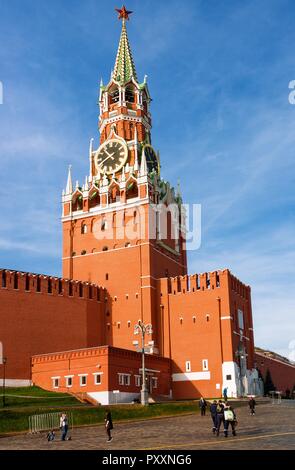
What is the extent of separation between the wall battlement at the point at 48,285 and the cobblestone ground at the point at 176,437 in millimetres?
25163

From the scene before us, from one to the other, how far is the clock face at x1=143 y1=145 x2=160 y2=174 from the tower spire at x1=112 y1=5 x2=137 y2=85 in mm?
9811

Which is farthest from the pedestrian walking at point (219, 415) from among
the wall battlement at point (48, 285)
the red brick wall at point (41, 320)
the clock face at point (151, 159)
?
the clock face at point (151, 159)

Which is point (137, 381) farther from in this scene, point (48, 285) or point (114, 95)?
point (114, 95)

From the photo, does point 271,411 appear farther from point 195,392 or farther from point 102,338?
point 102,338

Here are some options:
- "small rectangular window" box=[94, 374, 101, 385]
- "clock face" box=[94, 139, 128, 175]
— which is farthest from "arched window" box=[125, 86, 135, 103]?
"small rectangular window" box=[94, 374, 101, 385]

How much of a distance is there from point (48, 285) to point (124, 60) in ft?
120

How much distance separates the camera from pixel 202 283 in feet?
219

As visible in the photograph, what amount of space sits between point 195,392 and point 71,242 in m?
23.0

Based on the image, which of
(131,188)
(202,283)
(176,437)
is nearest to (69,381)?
(202,283)

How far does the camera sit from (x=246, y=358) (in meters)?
67.6

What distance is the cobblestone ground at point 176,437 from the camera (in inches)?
1041

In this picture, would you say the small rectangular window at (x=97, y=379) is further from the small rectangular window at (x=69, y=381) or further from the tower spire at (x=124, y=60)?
the tower spire at (x=124, y=60)

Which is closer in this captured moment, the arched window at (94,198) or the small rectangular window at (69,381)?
the small rectangular window at (69,381)

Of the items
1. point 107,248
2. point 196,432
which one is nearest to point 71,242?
point 107,248
